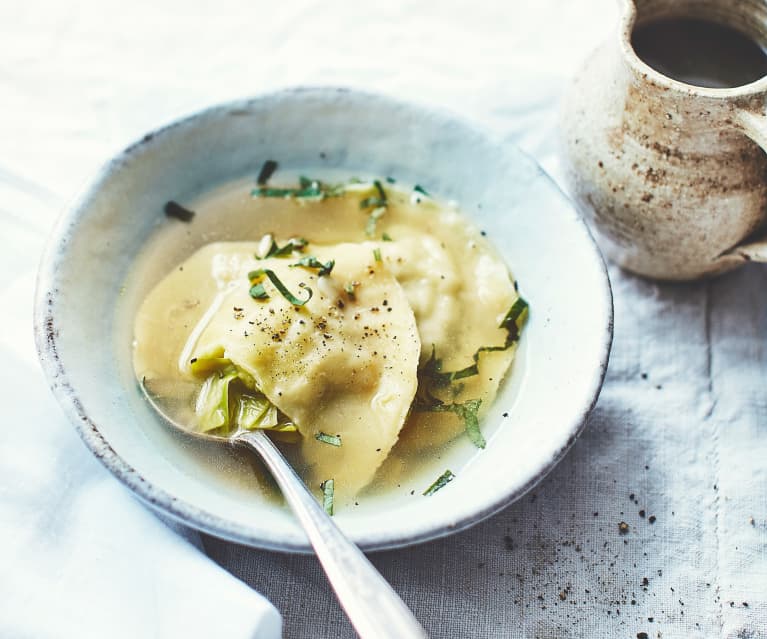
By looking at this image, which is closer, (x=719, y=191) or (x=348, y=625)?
(x=348, y=625)

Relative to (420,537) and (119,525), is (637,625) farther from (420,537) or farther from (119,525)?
(119,525)

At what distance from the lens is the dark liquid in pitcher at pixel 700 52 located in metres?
2.50

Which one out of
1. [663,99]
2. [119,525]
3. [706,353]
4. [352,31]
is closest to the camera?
[119,525]

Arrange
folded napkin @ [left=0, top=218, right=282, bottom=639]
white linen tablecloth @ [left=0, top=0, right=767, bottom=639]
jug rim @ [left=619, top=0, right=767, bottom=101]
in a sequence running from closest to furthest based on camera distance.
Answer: folded napkin @ [left=0, top=218, right=282, bottom=639] → white linen tablecloth @ [left=0, top=0, right=767, bottom=639] → jug rim @ [left=619, top=0, right=767, bottom=101]

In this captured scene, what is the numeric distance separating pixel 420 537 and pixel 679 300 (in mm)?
1427

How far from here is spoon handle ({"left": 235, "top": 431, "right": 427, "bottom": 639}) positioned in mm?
1644

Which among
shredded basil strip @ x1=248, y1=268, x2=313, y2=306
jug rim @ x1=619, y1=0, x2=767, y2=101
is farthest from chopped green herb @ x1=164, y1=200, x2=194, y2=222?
jug rim @ x1=619, y1=0, x2=767, y2=101

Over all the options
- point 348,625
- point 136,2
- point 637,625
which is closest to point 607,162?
point 637,625

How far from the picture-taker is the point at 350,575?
172cm

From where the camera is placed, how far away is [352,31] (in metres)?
3.43

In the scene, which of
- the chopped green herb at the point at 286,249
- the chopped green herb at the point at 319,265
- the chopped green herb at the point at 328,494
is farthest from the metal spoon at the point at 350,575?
the chopped green herb at the point at 286,249

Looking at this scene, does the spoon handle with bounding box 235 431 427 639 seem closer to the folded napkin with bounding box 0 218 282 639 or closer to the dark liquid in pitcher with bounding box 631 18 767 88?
the folded napkin with bounding box 0 218 282 639

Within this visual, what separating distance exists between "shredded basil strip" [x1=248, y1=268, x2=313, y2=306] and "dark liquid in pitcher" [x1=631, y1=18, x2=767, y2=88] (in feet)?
4.11

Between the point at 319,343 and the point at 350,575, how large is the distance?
2.38 feet
